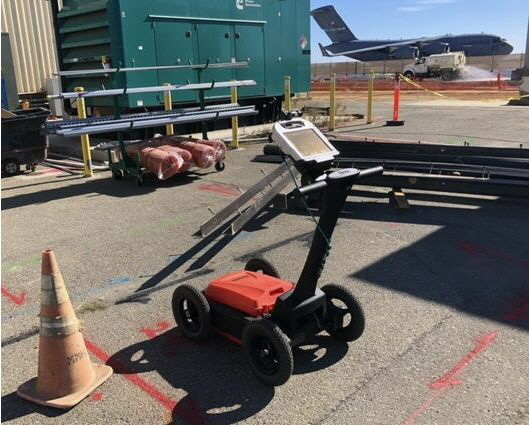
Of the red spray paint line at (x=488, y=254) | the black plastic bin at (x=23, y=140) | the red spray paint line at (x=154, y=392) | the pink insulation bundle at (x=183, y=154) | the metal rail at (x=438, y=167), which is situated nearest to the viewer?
the red spray paint line at (x=154, y=392)

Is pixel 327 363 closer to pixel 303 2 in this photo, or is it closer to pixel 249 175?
pixel 249 175

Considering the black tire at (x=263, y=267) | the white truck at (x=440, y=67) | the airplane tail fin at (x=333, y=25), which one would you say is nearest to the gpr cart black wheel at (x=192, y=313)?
the black tire at (x=263, y=267)

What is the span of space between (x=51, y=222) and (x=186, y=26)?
6629mm

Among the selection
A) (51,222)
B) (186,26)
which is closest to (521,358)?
(51,222)

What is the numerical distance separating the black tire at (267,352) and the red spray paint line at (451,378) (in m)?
0.72

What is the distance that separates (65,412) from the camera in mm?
2982

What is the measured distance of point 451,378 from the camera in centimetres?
321

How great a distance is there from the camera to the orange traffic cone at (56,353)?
310 cm

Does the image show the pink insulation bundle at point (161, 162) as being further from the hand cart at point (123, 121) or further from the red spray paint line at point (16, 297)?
the red spray paint line at point (16, 297)

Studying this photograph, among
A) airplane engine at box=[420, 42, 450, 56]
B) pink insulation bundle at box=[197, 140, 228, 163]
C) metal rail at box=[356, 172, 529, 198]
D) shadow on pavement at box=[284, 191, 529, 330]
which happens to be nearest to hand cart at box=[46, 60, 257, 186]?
pink insulation bundle at box=[197, 140, 228, 163]

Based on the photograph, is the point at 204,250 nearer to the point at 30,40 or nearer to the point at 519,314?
the point at 519,314

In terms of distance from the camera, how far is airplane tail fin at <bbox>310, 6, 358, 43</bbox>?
6819 cm

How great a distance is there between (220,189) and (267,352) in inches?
200

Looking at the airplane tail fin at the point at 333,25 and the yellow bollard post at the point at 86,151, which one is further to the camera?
the airplane tail fin at the point at 333,25
